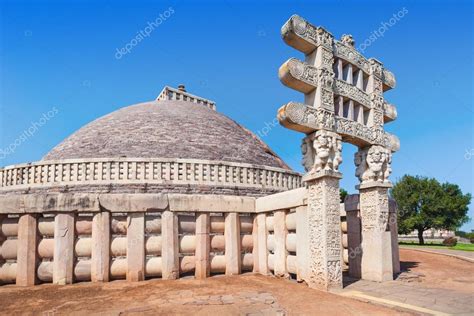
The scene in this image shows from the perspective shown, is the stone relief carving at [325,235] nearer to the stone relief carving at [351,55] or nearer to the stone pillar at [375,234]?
the stone pillar at [375,234]

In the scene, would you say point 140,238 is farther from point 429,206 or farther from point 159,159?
point 429,206

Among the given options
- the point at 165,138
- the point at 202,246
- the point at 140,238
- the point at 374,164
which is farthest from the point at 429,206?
the point at 140,238

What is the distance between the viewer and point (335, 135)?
7.09 meters

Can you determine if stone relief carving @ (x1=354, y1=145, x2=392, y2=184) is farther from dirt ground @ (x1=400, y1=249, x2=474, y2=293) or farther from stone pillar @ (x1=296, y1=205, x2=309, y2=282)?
dirt ground @ (x1=400, y1=249, x2=474, y2=293)

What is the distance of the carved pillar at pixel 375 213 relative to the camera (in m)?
7.48

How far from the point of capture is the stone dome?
55.4 feet

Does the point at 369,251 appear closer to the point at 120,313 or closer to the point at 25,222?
the point at 120,313

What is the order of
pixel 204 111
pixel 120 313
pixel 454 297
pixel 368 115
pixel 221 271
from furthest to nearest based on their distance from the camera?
1. pixel 204 111
2. pixel 368 115
3. pixel 221 271
4. pixel 454 297
5. pixel 120 313

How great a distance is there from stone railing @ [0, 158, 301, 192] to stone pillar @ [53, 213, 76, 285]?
6.88 metres

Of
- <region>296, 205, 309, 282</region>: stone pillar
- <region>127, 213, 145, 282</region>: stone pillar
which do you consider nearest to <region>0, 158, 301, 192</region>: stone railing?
<region>127, 213, 145, 282</region>: stone pillar

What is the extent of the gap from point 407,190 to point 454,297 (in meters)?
33.0

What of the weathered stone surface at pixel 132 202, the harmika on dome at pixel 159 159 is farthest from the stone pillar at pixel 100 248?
the harmika on dome at pixel 159 159

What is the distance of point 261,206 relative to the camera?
26.4ft

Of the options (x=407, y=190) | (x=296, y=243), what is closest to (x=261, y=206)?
(x=296, y=243)
